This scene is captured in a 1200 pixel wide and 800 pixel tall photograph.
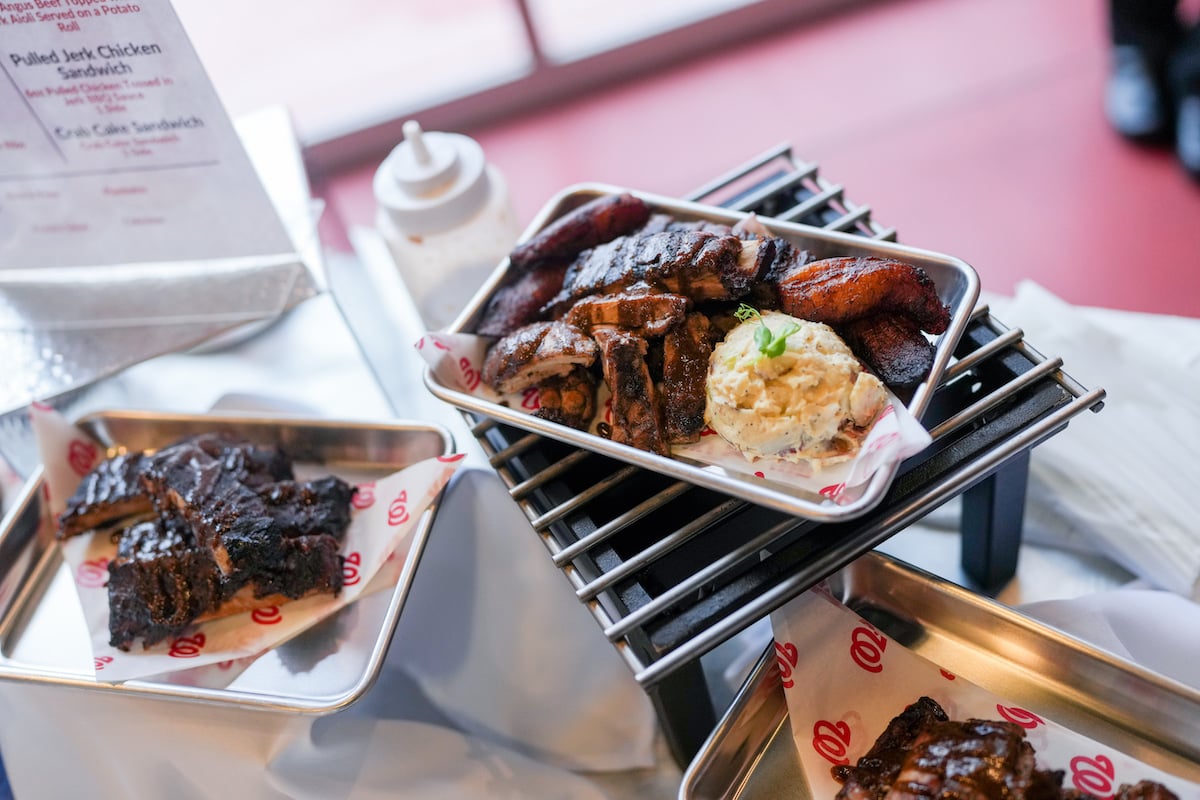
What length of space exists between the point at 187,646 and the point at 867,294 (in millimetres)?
1323

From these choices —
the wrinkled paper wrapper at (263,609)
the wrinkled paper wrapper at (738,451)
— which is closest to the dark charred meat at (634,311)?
the wrinkled paper wrapper at (738,451)

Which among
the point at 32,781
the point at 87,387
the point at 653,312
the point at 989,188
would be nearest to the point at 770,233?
the point at 653,312

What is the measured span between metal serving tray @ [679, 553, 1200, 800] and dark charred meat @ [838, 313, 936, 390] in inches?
11.5

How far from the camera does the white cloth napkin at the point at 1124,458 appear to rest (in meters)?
1.77

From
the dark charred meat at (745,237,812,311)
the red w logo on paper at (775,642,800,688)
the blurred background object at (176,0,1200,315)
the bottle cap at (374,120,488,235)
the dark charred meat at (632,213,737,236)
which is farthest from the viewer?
the blurred background object at (176,0,1200,315)

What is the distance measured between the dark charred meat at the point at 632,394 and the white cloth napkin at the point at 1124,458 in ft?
3.11

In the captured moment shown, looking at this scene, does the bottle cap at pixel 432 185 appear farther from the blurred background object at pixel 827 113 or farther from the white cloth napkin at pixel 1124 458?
the blurred background object at pixel 827 113

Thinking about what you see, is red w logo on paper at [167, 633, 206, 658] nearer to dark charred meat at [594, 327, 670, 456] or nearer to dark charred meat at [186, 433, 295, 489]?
dark charred meat at [186, 433, 295, 489]

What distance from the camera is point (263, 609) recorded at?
166 centimetres

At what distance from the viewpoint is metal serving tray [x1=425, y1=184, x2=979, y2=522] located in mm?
1239

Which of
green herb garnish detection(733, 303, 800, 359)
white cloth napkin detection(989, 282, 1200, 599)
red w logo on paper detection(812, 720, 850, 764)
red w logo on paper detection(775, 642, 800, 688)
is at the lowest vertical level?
white cloth napkin detection(989, 282, 1200, 599)

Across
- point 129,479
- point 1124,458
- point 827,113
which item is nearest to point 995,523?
point 1124,458

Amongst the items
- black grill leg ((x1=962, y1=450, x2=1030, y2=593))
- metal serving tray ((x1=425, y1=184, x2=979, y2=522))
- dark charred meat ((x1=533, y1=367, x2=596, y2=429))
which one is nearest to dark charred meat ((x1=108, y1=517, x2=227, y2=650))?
metal serving tray ((x1=425, y1=184, x2=979, y2=522))

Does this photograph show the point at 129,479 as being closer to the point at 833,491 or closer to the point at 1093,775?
the point at 833,491
